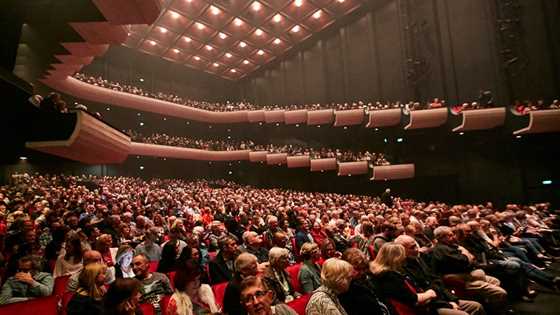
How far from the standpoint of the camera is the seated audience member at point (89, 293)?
6.44 feet

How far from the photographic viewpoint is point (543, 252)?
5543 mm

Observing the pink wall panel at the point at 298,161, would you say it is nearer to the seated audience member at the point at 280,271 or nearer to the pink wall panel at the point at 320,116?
the pink wall panel at the point at 320,116

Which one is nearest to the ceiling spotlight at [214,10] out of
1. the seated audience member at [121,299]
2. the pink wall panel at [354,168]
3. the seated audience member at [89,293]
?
the pink wall panel at [354,168]

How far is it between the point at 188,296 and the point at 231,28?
17.5 meters

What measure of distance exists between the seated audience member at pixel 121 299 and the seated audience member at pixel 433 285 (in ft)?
6.75

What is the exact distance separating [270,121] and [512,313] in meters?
16.0

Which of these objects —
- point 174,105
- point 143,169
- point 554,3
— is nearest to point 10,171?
point 143,169

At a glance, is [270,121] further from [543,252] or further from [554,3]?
[543,252]

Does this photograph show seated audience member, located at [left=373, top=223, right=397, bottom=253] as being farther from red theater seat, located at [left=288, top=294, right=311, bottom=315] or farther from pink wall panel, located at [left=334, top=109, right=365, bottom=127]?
pink wall panel, located at [left=334, top=109, right=365, bottom=127]

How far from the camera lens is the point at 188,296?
2.09 m

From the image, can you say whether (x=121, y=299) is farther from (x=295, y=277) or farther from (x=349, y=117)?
(x=349, y=117)

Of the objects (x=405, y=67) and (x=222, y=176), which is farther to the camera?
(x=222, y=176)

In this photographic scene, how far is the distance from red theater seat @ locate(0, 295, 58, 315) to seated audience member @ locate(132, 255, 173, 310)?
48cm

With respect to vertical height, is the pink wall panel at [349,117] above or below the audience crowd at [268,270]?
above
